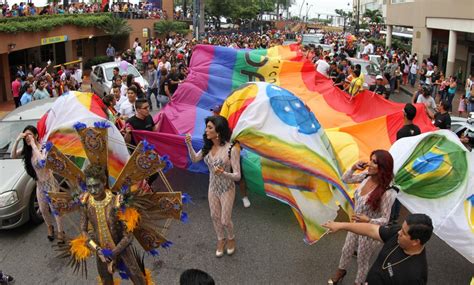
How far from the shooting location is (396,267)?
342 centimetres

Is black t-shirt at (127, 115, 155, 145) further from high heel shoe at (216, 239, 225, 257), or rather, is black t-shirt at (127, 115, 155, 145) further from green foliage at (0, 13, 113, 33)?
green foliage at (0, 13, 113, 33)

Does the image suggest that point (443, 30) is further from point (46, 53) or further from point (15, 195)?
point (15, 195)

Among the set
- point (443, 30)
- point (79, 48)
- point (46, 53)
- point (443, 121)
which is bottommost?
point (443, 121)

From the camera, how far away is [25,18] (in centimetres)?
→ 1997

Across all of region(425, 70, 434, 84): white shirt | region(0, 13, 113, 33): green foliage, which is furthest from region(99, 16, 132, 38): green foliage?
region(425, 70, 434, 84): white shirt

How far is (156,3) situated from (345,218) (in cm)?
3856

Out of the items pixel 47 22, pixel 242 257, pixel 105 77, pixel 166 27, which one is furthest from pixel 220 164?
pixel 166 27

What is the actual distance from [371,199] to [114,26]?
90.4ft

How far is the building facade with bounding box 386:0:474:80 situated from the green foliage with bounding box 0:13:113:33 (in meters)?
18.7

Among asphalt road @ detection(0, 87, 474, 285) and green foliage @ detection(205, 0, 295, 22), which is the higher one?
green foliage @ detection(205, 0, 295, 22)

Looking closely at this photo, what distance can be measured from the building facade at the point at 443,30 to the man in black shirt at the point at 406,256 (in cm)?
1864

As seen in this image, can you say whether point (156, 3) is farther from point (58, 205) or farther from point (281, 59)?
point (58, 205)

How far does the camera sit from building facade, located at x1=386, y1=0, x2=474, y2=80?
67.4 feet

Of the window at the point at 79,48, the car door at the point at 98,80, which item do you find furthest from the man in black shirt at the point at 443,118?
the window at the point at 79,48
